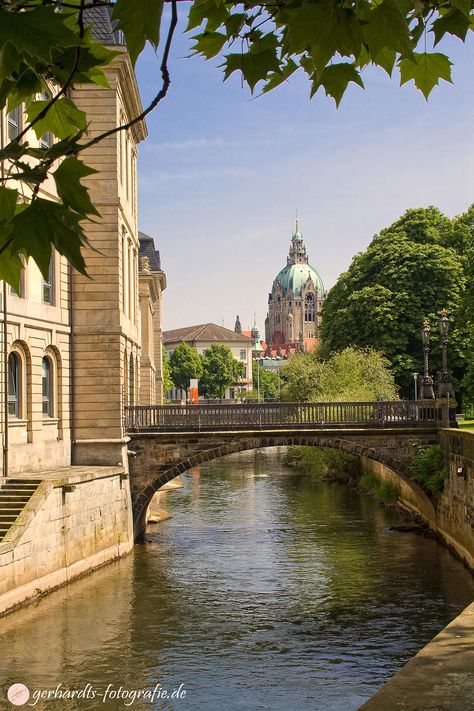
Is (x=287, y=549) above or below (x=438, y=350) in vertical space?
below

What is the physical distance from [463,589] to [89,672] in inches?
381

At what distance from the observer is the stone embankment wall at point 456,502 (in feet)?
81.0

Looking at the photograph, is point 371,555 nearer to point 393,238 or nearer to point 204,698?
point 204,698

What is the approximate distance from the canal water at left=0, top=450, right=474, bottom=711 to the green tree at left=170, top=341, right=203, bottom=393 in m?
Result: 92.0

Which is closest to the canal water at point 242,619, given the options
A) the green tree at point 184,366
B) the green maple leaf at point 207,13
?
the green maple leaf at point 207,13

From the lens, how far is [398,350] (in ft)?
164

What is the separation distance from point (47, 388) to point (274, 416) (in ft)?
24.7

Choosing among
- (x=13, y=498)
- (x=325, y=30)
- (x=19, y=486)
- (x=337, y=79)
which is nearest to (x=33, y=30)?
(x=325, y=30)

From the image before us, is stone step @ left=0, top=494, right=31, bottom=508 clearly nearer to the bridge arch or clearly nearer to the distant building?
the bridge arch

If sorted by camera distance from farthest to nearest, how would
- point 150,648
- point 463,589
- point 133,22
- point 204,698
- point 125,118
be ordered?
point 125,118
point 463,589
point 150,648
point 204,698
point 133,22

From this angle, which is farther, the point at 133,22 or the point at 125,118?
the point at 125,118

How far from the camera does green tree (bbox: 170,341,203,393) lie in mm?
124625

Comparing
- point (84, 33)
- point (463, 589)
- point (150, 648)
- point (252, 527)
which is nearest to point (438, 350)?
point (252, 527)

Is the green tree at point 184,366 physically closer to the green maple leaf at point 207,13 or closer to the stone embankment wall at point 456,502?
the stone embankment wall at point 456,502
